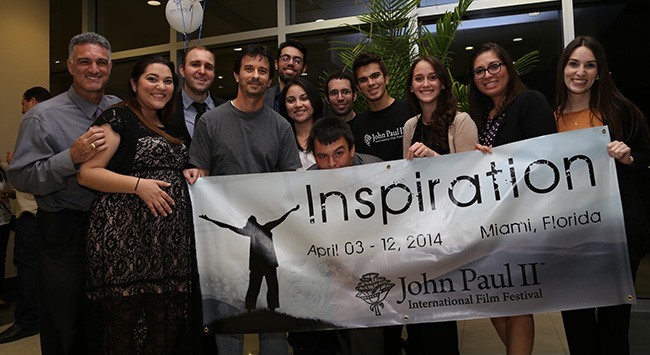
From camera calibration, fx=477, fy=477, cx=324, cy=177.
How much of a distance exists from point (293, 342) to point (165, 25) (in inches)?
195

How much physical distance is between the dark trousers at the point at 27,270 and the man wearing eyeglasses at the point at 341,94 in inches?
109

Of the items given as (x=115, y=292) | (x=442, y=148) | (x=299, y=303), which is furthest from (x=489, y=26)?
(x=115, y=292)

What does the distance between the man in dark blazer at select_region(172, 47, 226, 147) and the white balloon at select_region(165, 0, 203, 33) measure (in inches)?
45.0

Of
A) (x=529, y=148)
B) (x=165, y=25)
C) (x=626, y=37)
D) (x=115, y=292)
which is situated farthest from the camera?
(x=165, y=25)

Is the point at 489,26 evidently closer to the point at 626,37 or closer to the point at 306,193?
the point at 626,37

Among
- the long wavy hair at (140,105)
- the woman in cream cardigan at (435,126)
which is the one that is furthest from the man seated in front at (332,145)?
the long wavy hair at (140,105)

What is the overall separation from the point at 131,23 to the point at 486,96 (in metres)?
5.62

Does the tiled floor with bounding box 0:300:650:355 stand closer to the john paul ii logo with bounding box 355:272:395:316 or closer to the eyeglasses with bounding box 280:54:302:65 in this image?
the john paul ii logo with bounding box 355:272:395:316

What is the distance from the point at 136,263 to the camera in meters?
1.95

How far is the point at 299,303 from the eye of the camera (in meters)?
2.16

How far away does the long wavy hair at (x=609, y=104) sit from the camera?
211cm

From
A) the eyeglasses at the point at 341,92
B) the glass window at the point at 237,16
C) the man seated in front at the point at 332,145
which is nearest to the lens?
the man seated in front at the point at 332,145

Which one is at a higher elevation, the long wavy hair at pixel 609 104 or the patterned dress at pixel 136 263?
the long wavy hair at pixel 609 104

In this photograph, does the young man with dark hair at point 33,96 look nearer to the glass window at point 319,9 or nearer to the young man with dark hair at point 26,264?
the young man with dark hair at point 26,264
